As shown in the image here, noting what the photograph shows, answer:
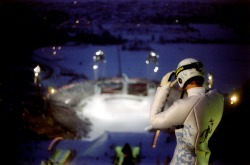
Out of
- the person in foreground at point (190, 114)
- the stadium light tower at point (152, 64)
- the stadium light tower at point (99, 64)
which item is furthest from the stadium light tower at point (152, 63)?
the person in foreground at point (190, 114)

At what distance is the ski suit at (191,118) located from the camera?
2.55 meters

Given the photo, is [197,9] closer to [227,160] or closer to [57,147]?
[227,160]

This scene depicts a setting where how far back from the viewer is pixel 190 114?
2.55 meters

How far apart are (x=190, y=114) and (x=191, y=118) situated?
0.03m

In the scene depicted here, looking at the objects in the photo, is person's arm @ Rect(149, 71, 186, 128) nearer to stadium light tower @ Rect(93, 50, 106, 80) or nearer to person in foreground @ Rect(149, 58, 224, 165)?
person in foreground @ Rect(149, 58, 224, 165)

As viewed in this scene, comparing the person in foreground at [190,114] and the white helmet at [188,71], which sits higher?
the white helmet at [188,71]

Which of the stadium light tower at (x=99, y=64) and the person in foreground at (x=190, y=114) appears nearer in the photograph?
the person in foreground at (x=190, y=114)

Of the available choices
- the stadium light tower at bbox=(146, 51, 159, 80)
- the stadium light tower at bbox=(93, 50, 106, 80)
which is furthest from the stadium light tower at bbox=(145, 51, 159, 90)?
the stadium light tower at bbox=(93, 50, 106, 80)

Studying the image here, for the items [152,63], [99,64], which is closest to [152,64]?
[152,63]

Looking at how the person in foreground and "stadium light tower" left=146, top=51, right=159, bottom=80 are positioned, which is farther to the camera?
"stadium light tower" left=146, top=51, right=159, bottom=80

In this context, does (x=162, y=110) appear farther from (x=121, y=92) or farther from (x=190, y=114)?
(x=121, y=92)

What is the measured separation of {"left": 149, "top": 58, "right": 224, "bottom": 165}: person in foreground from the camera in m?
2.56

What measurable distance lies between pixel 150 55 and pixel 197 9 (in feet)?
3.38

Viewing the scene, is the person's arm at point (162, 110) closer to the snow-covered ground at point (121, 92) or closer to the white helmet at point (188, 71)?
the white helmet at point (188, 71)
